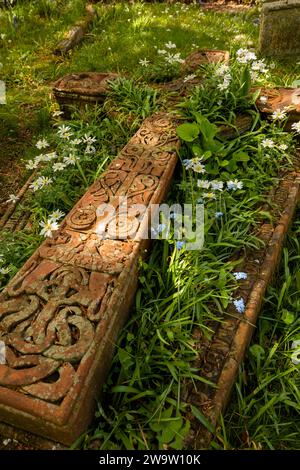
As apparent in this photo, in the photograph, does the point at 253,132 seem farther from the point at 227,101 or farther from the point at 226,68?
the point at 226,68

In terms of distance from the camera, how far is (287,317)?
7.51 ft

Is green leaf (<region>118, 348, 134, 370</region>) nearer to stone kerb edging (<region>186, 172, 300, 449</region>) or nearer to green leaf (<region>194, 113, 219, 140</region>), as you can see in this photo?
stone kerb edging (<region>186, 172, 300, 449</region>)

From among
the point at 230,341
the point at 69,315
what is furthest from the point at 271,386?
the point at 69,315

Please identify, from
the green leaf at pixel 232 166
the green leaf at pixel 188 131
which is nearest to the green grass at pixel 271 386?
the green leaf at pixel 232 166

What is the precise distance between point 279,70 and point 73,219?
309 centimetres

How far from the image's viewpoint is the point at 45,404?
63.5 inches

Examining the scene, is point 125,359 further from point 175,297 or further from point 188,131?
point 188,131

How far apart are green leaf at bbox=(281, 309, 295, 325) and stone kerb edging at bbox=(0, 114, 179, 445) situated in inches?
33.4

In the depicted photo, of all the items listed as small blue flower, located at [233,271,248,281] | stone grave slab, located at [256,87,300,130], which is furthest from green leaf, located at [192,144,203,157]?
small blue flower, located at [233,271,248,281]

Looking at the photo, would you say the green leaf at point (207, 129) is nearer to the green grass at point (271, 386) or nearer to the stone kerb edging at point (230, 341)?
the stone kerb edging at point (230, 341)

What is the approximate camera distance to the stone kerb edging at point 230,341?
6.05 feet

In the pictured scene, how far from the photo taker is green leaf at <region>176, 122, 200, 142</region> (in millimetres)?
2869

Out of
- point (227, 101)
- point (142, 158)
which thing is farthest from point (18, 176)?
point (227, 101)

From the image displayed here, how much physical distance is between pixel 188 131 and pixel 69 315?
1.58m
